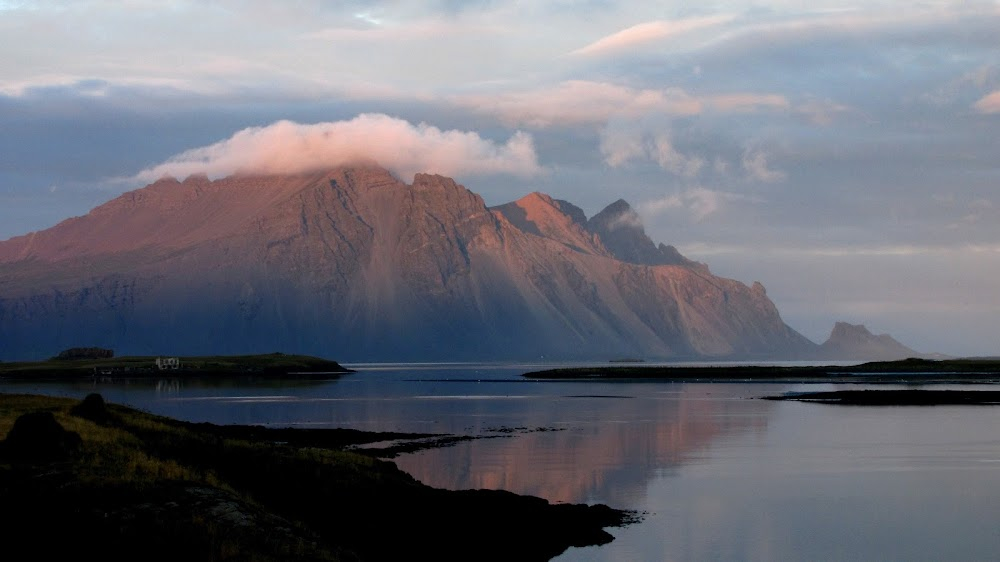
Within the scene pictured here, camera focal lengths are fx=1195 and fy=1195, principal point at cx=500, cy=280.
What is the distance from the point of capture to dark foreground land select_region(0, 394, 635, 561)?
2714 centimetres

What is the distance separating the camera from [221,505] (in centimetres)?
2920

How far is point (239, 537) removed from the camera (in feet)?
89.5

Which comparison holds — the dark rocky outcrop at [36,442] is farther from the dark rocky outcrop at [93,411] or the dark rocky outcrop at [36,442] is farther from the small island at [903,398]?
the small island at [903,398]

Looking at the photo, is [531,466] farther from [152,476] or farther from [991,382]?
[991,382]

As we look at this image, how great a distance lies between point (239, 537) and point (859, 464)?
143 ft

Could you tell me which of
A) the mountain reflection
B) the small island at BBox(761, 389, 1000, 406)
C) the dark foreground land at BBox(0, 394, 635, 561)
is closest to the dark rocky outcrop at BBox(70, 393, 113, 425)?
the dark foreground land at BBox(0, 394, 635, 561)

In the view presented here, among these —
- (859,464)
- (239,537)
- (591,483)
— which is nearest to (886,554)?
(591,483)

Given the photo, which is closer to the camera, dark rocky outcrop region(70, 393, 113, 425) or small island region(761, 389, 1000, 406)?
dark rocky outcrop region(70, 393, 113, 425)

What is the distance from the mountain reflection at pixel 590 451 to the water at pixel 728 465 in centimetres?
13

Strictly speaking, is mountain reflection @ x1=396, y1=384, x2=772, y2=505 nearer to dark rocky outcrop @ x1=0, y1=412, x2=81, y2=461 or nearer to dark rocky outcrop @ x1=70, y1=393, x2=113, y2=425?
dark rocky outcrop @ x1=70, y1=393, x2=113, y2=425

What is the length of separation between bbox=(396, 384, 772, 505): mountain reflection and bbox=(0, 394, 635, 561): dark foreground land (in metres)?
8.10

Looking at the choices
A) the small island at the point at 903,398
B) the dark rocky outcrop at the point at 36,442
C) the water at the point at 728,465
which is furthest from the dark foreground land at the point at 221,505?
the small island at the point at 903,398

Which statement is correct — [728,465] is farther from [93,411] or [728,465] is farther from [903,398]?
[903,398]

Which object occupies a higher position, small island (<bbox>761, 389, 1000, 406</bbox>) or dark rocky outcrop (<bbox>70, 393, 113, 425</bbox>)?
dark rocky outcrop (<bbox>70, 393, 113, 425</bbox>)
